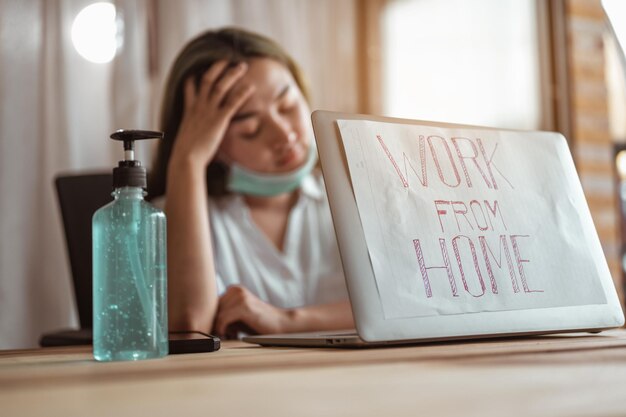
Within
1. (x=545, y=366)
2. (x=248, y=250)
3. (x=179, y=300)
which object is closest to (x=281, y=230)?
(x=248, y=250)

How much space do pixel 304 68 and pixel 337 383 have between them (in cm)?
225

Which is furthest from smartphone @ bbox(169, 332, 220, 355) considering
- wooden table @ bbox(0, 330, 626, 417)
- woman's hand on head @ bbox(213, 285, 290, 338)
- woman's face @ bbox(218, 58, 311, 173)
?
woman's face @ bbox(218, 58, 311, 173)

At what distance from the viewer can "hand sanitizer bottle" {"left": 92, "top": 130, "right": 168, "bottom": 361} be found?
59 cm

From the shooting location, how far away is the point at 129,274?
23.4 inches

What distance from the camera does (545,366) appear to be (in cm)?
49

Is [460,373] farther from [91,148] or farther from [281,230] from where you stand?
[91,148]

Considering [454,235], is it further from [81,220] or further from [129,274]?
[81,220]

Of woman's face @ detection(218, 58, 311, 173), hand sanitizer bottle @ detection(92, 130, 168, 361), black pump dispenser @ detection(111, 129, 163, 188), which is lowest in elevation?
hand sanitizer bottle @ detection(92, 130, 168, 361)

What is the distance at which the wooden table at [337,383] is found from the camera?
1.15ft

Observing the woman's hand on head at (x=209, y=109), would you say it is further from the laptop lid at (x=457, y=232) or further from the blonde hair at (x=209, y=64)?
the laptop lid at (x=457, y=232)

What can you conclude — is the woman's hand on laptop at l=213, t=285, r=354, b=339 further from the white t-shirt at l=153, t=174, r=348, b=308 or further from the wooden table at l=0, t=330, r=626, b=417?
the wooden table at l=0, t=330, r=626, b=417

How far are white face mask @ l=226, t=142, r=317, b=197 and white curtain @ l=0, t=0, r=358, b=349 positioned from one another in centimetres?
78

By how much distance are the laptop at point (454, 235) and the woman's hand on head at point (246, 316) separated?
36 centimetres

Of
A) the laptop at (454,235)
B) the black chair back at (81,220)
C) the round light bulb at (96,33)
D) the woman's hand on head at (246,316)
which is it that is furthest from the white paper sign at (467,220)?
the round light bulb at (96,33)
